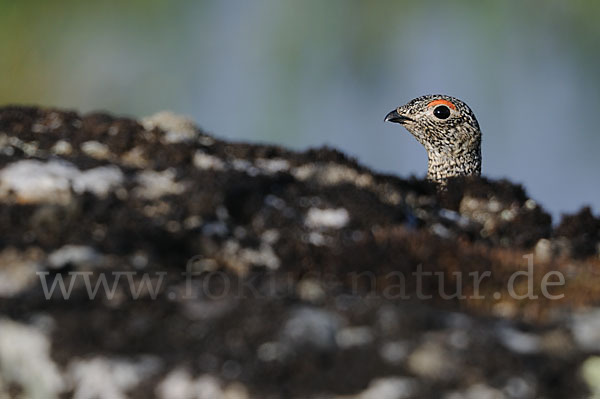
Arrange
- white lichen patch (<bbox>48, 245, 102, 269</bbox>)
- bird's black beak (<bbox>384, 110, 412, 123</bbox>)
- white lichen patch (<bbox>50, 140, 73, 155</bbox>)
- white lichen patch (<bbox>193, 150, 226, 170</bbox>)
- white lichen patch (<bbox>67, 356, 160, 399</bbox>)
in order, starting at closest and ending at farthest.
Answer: white lichen patch (<bbox>67, 356, 160, 399</bbox>) < white lichen patch (<bbox>48, 245, 102, 269</bbox>) < white lichen patch (<bbox>193, 150, 226, 170</bbox>) < white lichen patch (<bbox>50, 140, 73, 155</bbox>) < bird's black beak (<bbox>384, 110, 412, 123</bbox>)

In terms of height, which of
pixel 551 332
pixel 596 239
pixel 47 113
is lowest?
pixel 551 332

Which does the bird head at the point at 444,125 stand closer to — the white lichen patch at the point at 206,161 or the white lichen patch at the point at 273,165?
the white lichen patch at the point at 273,165

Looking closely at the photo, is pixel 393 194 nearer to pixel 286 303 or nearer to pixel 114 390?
pixel 286 303

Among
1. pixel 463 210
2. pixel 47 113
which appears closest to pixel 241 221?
pixel 463 210

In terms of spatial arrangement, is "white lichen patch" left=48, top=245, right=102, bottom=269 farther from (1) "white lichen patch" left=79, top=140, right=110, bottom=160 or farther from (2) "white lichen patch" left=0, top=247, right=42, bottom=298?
(1) "white lichen patch" left=79, top=140, right=110, bottom=160

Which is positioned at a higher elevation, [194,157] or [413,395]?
[194,157]

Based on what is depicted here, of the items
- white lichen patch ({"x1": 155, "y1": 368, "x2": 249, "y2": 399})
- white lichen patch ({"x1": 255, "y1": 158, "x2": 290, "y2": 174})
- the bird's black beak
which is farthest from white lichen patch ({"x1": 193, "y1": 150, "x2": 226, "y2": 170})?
the bird's black beak
